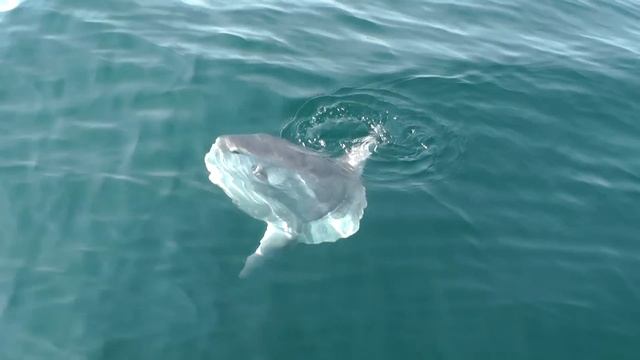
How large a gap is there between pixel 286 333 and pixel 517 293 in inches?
122

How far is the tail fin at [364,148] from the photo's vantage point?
37.7ft

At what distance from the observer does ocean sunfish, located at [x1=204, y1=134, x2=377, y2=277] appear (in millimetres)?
9883

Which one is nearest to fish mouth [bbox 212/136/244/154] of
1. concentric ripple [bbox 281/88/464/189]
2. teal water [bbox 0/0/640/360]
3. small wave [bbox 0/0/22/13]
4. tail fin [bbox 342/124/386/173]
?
teal water [bbox 0/0/640/360]

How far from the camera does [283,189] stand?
10227 millimetres

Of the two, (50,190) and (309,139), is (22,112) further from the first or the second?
(309,139)

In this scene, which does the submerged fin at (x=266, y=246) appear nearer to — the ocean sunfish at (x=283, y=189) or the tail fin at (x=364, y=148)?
the ocean sunfish at (x=283, y=189)

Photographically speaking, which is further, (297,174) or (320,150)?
(320,150)

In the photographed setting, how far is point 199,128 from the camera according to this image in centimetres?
1210

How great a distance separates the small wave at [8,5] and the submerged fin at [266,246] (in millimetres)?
9403

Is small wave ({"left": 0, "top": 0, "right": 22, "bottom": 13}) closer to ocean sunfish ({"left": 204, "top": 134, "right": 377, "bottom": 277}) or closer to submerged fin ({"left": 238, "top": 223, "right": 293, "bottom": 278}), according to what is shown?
ocean sunfish ({"left": 204, "top": 134, "right": 377, "bottom": 277})

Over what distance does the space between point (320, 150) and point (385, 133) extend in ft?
4.11

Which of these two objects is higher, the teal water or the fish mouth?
the fish mouth

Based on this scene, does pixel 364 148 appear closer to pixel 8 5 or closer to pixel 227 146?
pixel 227 146

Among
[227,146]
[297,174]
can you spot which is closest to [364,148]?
[297,174]
